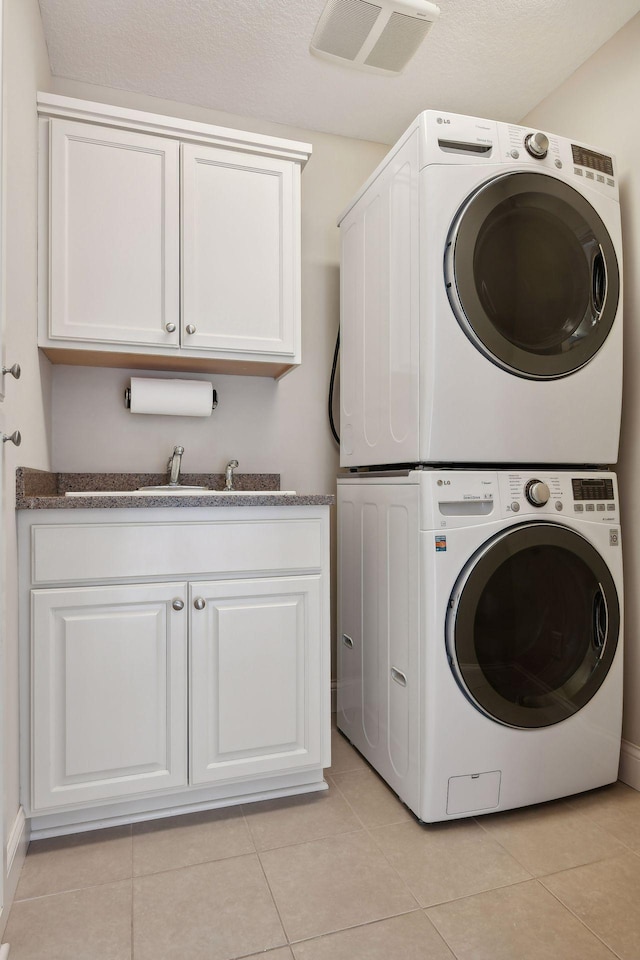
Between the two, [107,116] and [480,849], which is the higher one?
[107,116]

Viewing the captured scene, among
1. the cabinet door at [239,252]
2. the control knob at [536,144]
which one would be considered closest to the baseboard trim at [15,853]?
the cabinet door at [239,252]

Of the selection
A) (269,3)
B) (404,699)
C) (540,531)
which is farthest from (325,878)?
(269,3)

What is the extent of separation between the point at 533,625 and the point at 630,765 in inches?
25.4

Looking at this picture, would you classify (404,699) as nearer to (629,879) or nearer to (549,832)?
(549,832)

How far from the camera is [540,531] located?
66.8 inches

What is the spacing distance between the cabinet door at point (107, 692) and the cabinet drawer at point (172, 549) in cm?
5

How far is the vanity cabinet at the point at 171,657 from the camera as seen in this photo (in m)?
1.54

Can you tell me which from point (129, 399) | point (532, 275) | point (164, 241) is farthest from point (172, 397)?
point (532, 275)

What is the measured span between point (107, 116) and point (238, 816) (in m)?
2.18

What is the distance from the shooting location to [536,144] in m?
1.73

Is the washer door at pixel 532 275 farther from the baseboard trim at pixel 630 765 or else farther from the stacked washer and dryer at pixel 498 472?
the baseboard trim at pixel 630 765

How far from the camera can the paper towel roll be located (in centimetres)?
213

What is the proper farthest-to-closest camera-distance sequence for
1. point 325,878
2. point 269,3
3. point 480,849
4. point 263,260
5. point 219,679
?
point 263,260 → point 269,3 → point 219,679 → point 480,849 → point 325,878

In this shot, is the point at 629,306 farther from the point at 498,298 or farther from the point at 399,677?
the point at 399,677
